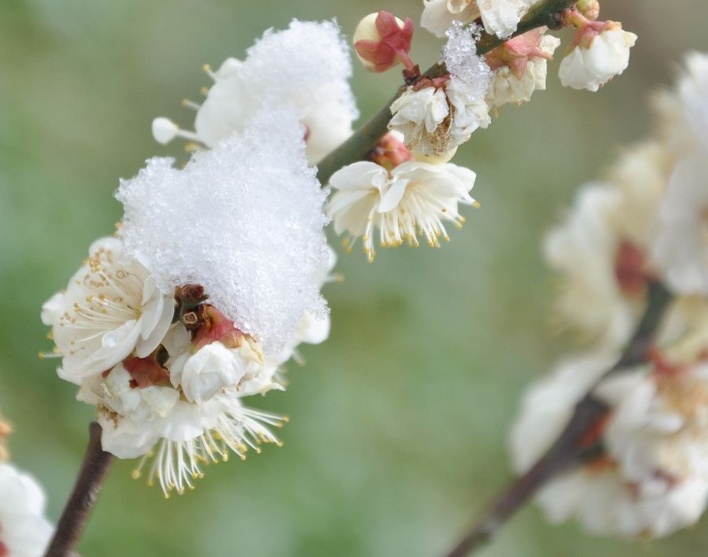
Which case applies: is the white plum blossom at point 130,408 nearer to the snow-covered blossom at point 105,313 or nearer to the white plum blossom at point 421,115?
the snow-covered blossom at point 105,313

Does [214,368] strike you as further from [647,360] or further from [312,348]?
[312,348]

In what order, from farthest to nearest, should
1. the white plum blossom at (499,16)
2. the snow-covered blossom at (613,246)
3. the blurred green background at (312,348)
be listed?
1. the blurred green background at (312,348)
2. the snow-covered blossom at (613,246)
3. the white plum blossom at (499,16)

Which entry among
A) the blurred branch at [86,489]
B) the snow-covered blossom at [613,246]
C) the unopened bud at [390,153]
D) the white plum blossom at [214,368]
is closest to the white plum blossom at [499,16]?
the unopened bud at [390,153]

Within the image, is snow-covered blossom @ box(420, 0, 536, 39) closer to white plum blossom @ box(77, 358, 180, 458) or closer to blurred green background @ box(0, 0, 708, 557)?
white plum blossom @ box(77, 358, 180, 458)

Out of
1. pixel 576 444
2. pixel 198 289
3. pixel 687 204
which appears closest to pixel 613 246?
pixel 687 204

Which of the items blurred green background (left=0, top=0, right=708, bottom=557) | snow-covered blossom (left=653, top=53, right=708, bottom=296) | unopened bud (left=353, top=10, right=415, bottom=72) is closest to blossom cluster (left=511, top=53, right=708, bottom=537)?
snow-covered blossom (left=653, top=53, right=708, bottom=296)
